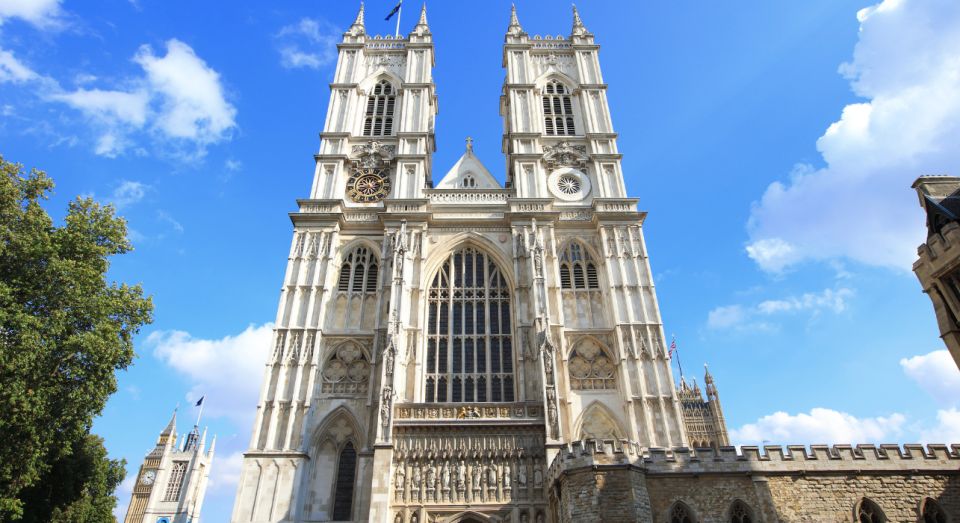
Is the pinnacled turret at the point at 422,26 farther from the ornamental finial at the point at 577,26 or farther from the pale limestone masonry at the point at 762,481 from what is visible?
the pale limestone masonry at the point at 762,481

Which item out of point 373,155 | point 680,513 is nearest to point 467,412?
point 680,513

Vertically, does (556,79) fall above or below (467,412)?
above

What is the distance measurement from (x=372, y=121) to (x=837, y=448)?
26575mm

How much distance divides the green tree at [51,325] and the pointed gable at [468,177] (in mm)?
15856

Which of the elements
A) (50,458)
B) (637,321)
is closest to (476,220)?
(637,321)

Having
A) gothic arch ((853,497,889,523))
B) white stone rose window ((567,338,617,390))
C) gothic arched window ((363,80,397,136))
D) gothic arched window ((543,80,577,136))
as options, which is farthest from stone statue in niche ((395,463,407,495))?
gothic arched window ((543,80,577,136))

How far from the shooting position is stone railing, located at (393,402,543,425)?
20562 mm

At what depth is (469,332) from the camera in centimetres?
2477

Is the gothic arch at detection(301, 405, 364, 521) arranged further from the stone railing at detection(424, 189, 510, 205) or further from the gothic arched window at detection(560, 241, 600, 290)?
the stone railing at detection(424, 189, 510, 205)

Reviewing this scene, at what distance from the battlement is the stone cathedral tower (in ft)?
13.3

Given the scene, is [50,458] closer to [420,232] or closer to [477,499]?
[477,499]

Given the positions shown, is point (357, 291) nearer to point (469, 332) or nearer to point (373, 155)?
point (469, 332)

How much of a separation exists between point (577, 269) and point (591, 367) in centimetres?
496

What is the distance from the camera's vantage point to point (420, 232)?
26.5 m
